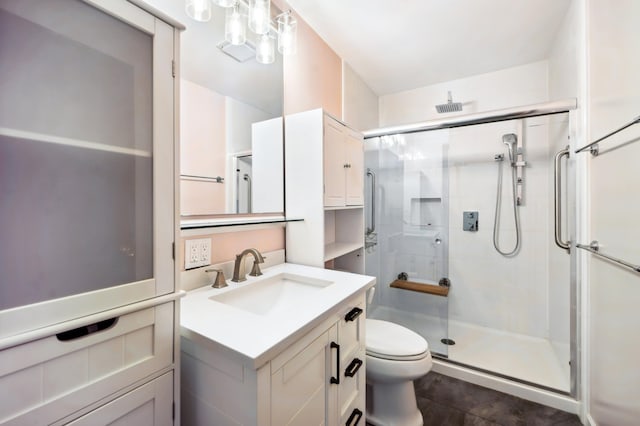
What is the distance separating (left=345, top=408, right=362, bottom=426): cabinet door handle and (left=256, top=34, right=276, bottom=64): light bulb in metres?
1.84

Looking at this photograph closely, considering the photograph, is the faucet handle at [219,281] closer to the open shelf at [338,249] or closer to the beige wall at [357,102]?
the open shelf at [338,249]

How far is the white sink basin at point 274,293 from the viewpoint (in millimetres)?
1153

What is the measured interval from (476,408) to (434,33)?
256 cm

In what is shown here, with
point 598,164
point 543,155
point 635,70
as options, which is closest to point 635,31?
point 635,70

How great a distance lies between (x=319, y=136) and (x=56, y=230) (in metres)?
1.24

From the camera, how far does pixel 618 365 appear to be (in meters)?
1.11

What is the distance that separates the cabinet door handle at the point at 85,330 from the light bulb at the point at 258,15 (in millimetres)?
1423

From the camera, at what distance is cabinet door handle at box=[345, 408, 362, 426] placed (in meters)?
1.10

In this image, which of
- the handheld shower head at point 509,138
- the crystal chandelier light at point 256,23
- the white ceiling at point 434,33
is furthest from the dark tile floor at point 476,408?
the white ceiling at point 434,33

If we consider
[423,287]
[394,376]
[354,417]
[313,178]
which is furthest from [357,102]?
[354,417]

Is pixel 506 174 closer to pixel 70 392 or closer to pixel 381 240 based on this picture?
pixel 381 240

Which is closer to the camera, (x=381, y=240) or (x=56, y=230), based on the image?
(x=56, y=230)

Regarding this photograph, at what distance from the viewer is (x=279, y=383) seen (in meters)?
A: 0.72

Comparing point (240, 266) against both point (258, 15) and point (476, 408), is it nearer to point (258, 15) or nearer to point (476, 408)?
point (258, 15)
